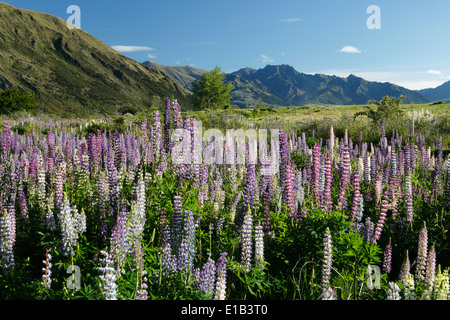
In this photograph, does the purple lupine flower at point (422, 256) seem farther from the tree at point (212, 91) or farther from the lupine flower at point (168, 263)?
the tree at point (212, 91)

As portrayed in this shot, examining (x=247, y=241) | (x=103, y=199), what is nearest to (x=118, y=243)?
(x=247, y=241)

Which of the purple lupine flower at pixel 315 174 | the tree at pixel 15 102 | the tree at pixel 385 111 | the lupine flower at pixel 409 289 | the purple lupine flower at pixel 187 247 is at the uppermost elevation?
the tree at pixel 15 102

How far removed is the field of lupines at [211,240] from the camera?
2.96 meters

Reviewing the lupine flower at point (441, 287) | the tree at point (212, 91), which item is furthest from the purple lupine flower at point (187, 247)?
the tree at point (212, 91)

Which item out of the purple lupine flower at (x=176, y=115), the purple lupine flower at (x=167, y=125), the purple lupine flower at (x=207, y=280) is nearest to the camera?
the purple lupine flower at (x=207, y=280)

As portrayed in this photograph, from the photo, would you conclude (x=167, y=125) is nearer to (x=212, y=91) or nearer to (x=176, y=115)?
(x=176, y=115)

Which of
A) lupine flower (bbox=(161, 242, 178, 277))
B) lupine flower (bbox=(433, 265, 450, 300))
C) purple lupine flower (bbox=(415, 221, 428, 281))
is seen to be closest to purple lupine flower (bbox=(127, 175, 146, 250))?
lupine flower (bbox=(161, 242, 178, 277))

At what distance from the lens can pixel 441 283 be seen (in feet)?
8.87

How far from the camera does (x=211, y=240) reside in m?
4.28

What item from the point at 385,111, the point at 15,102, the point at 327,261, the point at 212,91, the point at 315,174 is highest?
the point at 212,91
